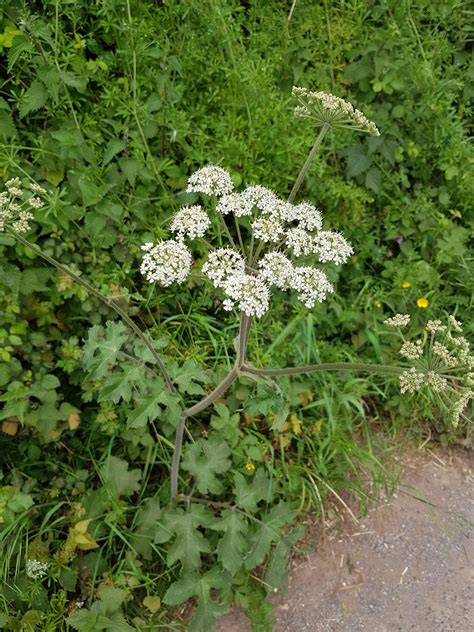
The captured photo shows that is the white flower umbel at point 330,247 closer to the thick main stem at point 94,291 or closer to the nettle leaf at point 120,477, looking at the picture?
the thick main stem at point 94,291

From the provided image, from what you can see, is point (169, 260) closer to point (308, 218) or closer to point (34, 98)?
point (308, 218)

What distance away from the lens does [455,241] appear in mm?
4137

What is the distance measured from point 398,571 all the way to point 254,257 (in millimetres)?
2248

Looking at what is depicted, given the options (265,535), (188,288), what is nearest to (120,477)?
(265,535)

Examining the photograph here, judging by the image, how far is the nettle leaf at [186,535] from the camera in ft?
9.20

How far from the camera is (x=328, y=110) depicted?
95.9 inches

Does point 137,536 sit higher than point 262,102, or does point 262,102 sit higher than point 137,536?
point 262,102

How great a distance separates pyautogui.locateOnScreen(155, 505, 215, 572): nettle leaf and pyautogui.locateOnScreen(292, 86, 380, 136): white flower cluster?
6.41 feet

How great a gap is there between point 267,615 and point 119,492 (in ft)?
3.37

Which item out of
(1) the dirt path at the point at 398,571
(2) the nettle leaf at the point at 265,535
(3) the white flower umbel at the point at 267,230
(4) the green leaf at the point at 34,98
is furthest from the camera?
(1) the dirt path at the point at 398,571

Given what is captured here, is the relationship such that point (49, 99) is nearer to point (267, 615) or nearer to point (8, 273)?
point (8, 273)

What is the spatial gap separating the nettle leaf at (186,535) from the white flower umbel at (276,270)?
1340mm

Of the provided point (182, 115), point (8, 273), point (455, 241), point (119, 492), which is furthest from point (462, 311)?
point (8, 273)

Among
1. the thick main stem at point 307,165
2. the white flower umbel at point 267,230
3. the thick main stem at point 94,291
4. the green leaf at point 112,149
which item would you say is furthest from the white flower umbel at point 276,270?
the green leaf at point 112,149
